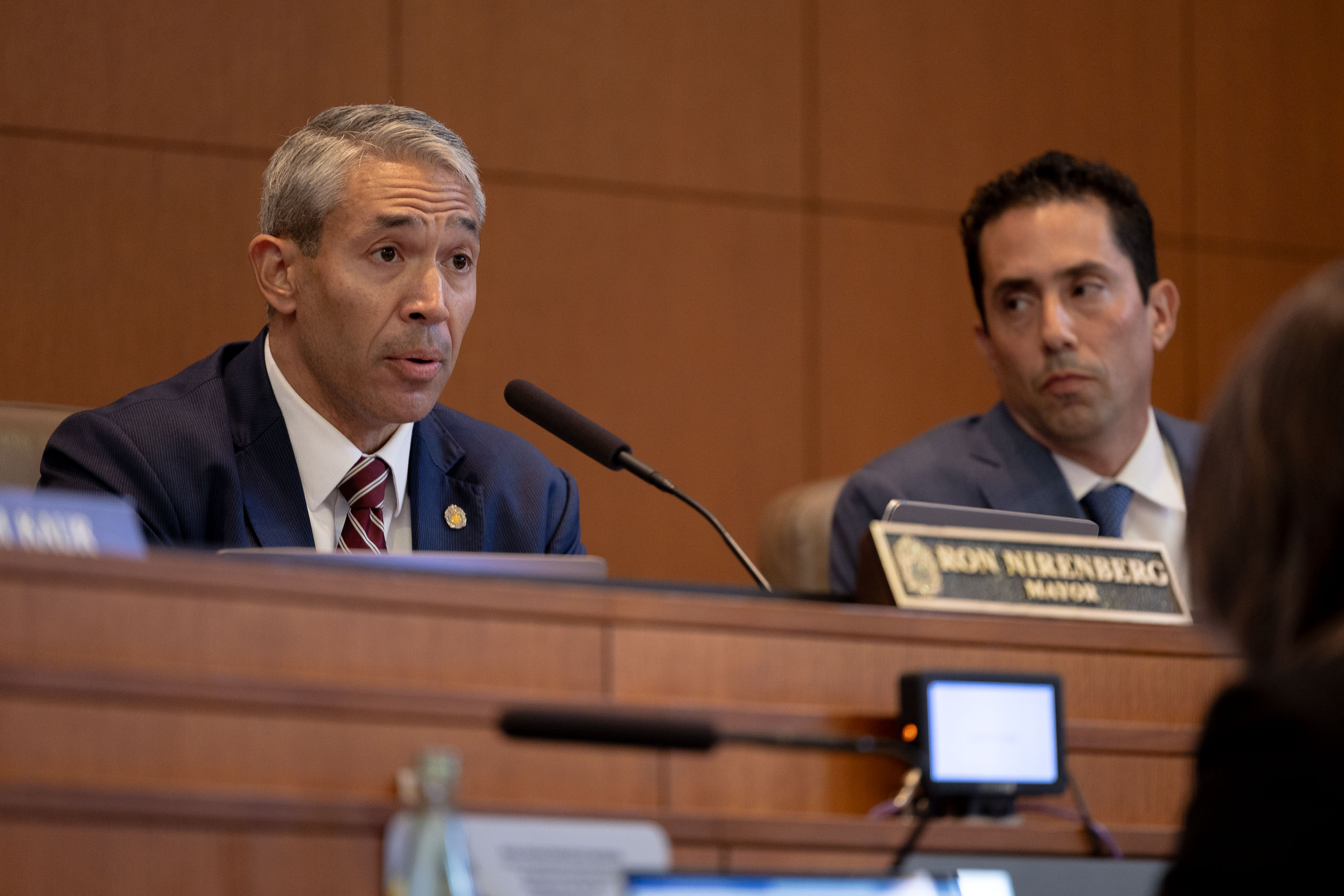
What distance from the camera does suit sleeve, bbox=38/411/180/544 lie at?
177 centimetres

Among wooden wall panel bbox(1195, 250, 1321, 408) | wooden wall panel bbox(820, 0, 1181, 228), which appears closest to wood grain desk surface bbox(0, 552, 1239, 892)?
wooden wall panel bbox(820, 0, 1181, 228)

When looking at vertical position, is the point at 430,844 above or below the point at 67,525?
below

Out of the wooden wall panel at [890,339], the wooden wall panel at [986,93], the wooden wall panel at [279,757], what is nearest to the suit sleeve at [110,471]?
the wooden wall panel at [279,757]

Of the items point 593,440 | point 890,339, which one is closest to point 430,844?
point 593,440

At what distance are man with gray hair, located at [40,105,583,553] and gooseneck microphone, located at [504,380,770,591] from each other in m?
0.33

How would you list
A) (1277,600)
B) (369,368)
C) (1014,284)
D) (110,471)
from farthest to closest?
(1014,284), (369,368), (110,471), (1277,600)

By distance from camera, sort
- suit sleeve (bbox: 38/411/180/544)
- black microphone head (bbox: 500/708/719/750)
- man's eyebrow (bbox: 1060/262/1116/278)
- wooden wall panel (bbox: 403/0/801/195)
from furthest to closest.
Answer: wooden wall panel (bbox: 403/0/801/195) < man's eyebrow (bbox: 1060/262/1116/278) < suit sleeve (bbox: 38/411/180/544) < black microphone head (bbox: 500/708/719/750)

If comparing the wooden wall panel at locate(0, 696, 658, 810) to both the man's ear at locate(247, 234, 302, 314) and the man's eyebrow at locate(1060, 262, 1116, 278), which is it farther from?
the man's eyebrow at locate(1060, 262, 1116, 278)

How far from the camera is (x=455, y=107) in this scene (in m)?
3.10

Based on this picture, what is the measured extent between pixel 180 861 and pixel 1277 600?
2.21ft

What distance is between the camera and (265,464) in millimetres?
1895

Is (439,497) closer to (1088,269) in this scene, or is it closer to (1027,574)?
(1027,574)

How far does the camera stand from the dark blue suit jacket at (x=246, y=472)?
1.79 metres

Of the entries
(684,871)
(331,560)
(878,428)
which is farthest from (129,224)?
(684,871)
